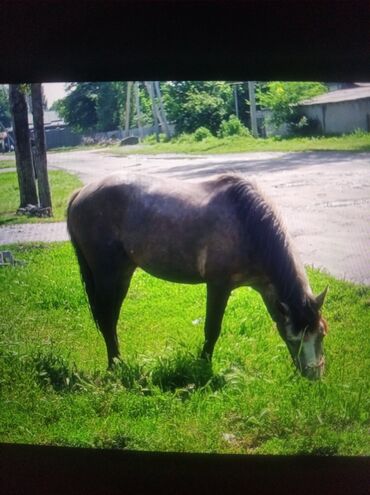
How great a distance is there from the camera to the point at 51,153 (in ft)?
8.57

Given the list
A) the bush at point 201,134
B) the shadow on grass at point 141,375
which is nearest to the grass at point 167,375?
the shadow on grass at point 141,375

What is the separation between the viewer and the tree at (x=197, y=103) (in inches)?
96.7

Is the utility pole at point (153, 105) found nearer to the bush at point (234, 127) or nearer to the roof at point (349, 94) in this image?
the bush at point (234, 127)

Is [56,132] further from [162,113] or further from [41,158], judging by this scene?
[162,113]

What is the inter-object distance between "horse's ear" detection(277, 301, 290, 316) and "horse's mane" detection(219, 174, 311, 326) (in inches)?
0.7

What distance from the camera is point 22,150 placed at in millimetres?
2691

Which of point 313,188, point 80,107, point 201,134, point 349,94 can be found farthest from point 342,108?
point 80,107


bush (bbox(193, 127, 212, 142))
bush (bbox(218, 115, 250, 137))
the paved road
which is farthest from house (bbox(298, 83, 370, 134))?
bush (bbox(193, 127, 212, 142))

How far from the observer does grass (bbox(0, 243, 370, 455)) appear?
2.41 meters

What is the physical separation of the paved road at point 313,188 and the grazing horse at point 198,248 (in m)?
0.06

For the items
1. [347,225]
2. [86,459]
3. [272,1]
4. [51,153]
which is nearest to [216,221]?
[347,225]

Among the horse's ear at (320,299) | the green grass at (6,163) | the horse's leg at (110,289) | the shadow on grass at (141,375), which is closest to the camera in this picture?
the horse's ear at (320,299)

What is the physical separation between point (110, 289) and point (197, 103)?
2.94ft

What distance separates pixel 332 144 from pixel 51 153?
1221 mm
